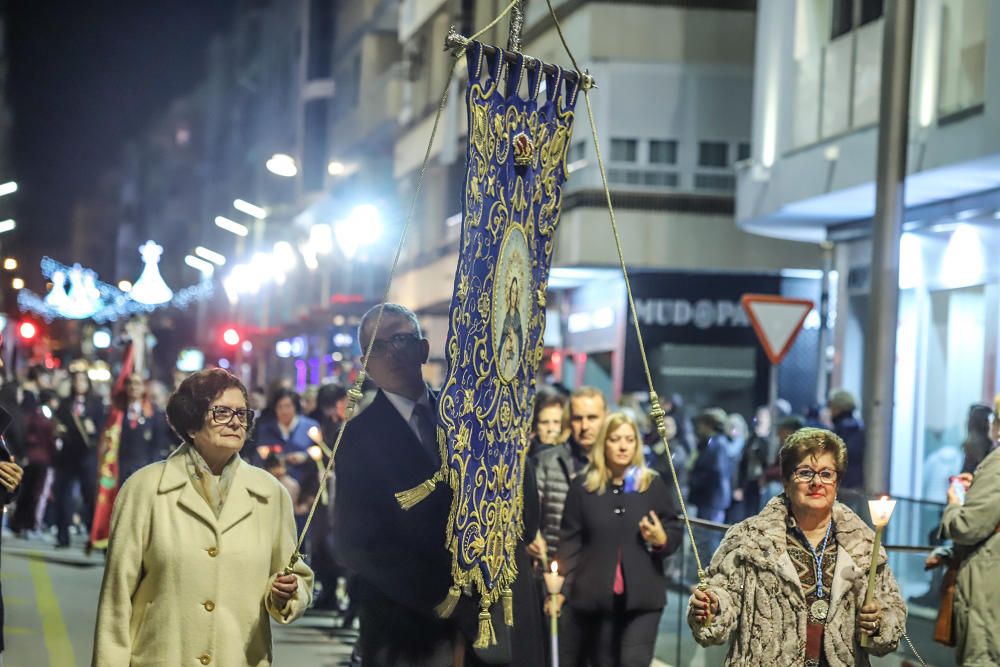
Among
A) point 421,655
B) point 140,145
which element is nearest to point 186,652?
point 421,655

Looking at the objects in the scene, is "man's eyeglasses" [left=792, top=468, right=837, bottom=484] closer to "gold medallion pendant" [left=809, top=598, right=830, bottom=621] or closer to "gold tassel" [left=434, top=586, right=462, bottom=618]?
"gold medallion pendant" [left=809, top=598, right=830, bottom=621]

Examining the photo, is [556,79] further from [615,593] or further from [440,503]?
[615,593]

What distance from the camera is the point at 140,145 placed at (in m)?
140

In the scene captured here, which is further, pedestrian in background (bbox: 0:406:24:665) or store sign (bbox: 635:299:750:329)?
store sign (bbox: 635:299:750:329)

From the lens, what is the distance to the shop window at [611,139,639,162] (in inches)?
1170

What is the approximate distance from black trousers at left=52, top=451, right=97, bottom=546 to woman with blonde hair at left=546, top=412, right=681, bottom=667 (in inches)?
484

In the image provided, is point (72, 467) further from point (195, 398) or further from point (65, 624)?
point (195, 398)

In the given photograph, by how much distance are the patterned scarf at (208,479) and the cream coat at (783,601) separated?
5.61 feet

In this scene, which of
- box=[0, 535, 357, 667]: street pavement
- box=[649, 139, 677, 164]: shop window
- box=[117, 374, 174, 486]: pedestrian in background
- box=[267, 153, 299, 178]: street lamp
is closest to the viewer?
box=[0, 535, 357, 667]: street pavement

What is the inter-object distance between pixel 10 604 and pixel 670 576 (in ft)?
19.3

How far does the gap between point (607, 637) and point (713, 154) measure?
21386 mm

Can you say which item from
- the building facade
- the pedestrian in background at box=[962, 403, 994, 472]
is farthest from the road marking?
the building facade

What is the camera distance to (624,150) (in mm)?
29828

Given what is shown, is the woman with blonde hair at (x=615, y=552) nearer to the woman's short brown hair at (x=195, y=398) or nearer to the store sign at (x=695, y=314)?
the woman's short brown hair at (x=195, y=398)
